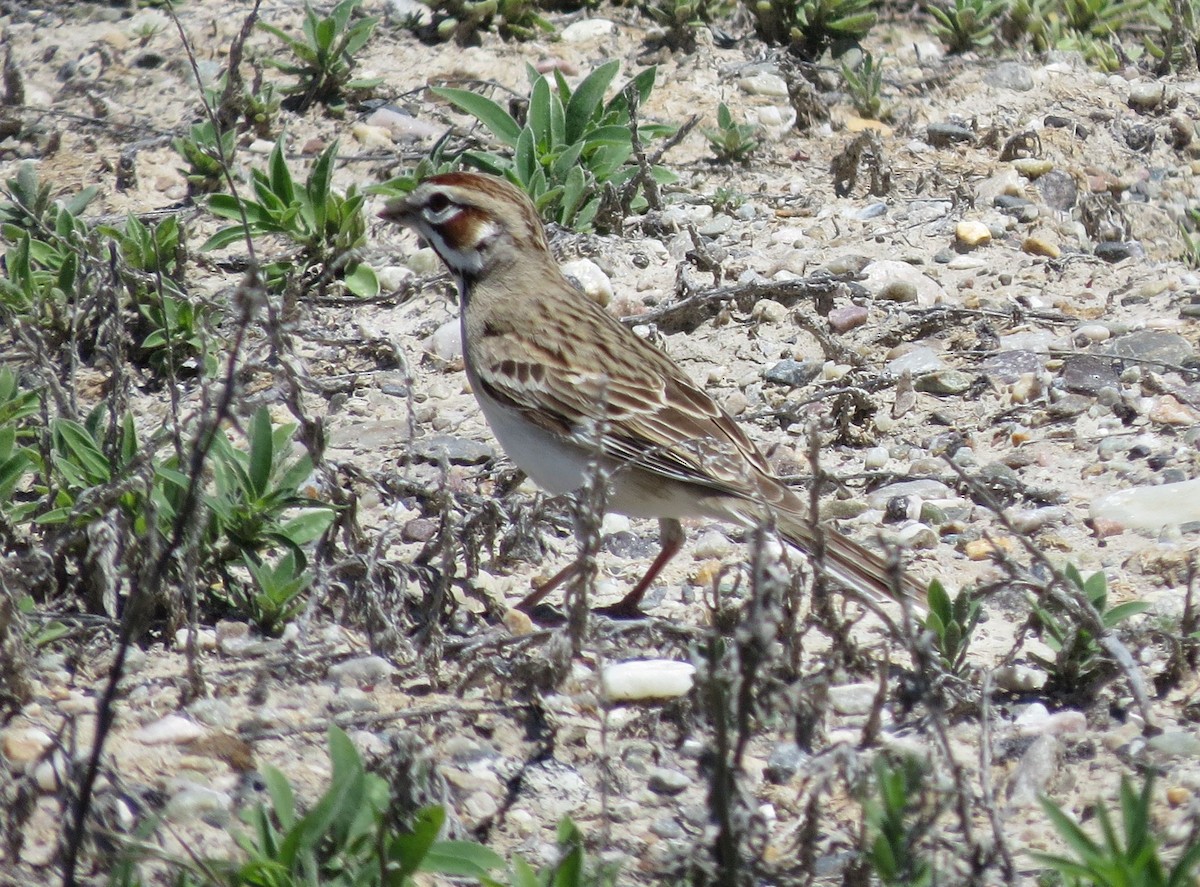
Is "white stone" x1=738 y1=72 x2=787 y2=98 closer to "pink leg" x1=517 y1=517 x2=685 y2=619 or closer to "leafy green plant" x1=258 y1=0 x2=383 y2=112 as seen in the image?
"leafy green plant" x1=258 y1=0 x2=383 y2=112

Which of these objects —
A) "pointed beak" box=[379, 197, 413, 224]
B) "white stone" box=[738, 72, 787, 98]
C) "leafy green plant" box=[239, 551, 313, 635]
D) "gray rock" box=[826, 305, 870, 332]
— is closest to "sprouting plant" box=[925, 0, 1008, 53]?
"white stone" box=[738, 72, 787, 98]

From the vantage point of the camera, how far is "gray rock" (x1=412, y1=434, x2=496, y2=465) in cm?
611

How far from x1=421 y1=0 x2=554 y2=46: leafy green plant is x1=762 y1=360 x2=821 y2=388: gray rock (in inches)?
120

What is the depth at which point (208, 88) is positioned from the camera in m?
7.87

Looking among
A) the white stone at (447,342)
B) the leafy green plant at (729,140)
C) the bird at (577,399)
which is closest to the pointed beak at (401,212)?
the bird at (577,399)

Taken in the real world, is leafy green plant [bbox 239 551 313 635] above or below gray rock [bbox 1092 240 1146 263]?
below

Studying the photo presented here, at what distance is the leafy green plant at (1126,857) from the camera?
10.1ft

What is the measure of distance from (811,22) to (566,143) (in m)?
2.04

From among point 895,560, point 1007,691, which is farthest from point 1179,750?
point 895,560

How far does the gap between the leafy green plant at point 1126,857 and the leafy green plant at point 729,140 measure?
16.4ft

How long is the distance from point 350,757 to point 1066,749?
1.86m

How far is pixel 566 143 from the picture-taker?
7414 millimetres

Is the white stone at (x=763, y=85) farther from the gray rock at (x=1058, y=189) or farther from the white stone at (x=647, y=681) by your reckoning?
the white stone at (x=647, y=681)

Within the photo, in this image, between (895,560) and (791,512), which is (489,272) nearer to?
(791,512)
